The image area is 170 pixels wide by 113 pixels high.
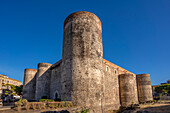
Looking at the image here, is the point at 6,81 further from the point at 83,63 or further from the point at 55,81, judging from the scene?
the point at 83,63

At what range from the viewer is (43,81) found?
948 inches

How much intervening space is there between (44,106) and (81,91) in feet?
14.2

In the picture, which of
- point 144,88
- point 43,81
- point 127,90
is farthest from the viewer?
point 144,88

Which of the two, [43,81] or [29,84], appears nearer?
[43,81]

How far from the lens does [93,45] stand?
14.8 meters

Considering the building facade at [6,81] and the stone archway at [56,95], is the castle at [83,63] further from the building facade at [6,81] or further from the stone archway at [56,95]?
the building facade at [6,81]

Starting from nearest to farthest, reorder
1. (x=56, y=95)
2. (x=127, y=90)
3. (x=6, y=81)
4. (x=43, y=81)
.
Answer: (x=56, y=95) < (x=43, y=81) < (x=127, y=90) < (x=6, y=81)

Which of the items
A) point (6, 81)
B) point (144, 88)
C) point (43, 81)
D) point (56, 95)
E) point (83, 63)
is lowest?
point (144, 88)

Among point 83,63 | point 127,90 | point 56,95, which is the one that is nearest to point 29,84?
point 56,95

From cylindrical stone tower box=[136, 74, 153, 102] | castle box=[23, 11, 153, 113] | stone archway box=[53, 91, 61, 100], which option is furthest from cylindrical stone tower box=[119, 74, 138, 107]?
stone archway box=[53, 91, 61, 100]

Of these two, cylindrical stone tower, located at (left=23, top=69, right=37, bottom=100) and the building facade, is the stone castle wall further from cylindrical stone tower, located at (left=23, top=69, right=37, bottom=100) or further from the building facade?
the building facade

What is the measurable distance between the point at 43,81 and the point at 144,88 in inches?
1087

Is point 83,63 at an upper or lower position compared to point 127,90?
upper

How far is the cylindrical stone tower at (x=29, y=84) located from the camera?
30150 mm
